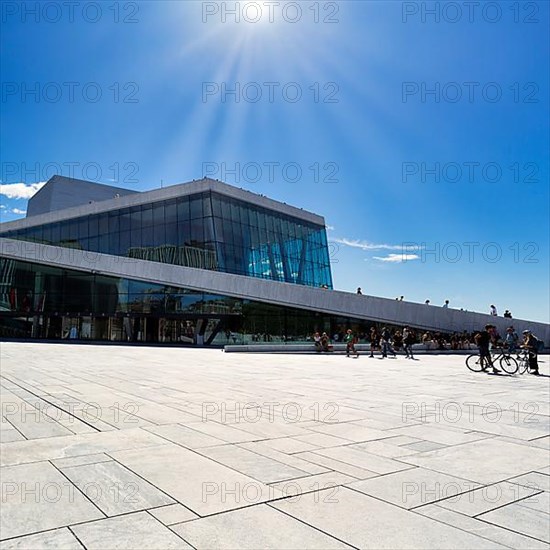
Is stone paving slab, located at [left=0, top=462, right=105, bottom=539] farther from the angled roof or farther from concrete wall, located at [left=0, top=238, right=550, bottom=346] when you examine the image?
the angled roof

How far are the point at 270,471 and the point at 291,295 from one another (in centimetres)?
2619

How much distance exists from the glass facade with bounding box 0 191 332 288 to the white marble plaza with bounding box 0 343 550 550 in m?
27.1

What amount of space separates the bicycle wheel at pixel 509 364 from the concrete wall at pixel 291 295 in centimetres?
1365

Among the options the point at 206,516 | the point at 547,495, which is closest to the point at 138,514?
the point at 206,516

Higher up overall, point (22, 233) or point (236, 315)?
point (22, 233)

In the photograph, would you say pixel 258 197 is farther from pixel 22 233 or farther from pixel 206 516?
pixel 206 516

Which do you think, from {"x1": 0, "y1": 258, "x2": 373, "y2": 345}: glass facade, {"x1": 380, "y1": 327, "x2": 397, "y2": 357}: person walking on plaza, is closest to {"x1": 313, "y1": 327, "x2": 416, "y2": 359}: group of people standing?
{"x1": 380, "y1": 327, "x2": 397, "y2": 357}: person walking on plaza

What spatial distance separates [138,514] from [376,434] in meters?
3.84

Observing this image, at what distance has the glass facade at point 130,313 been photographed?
31.5 meters

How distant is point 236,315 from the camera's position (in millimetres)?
31766

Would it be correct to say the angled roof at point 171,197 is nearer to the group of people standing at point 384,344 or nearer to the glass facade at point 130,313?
the glass facade at point 130,313

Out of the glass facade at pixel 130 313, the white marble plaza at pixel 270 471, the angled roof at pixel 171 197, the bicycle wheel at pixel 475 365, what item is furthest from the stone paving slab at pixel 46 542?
the angled roof at pixel 171 197

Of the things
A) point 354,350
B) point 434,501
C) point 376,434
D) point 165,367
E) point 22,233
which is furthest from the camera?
point 22,233

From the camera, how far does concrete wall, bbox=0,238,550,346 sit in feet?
102
